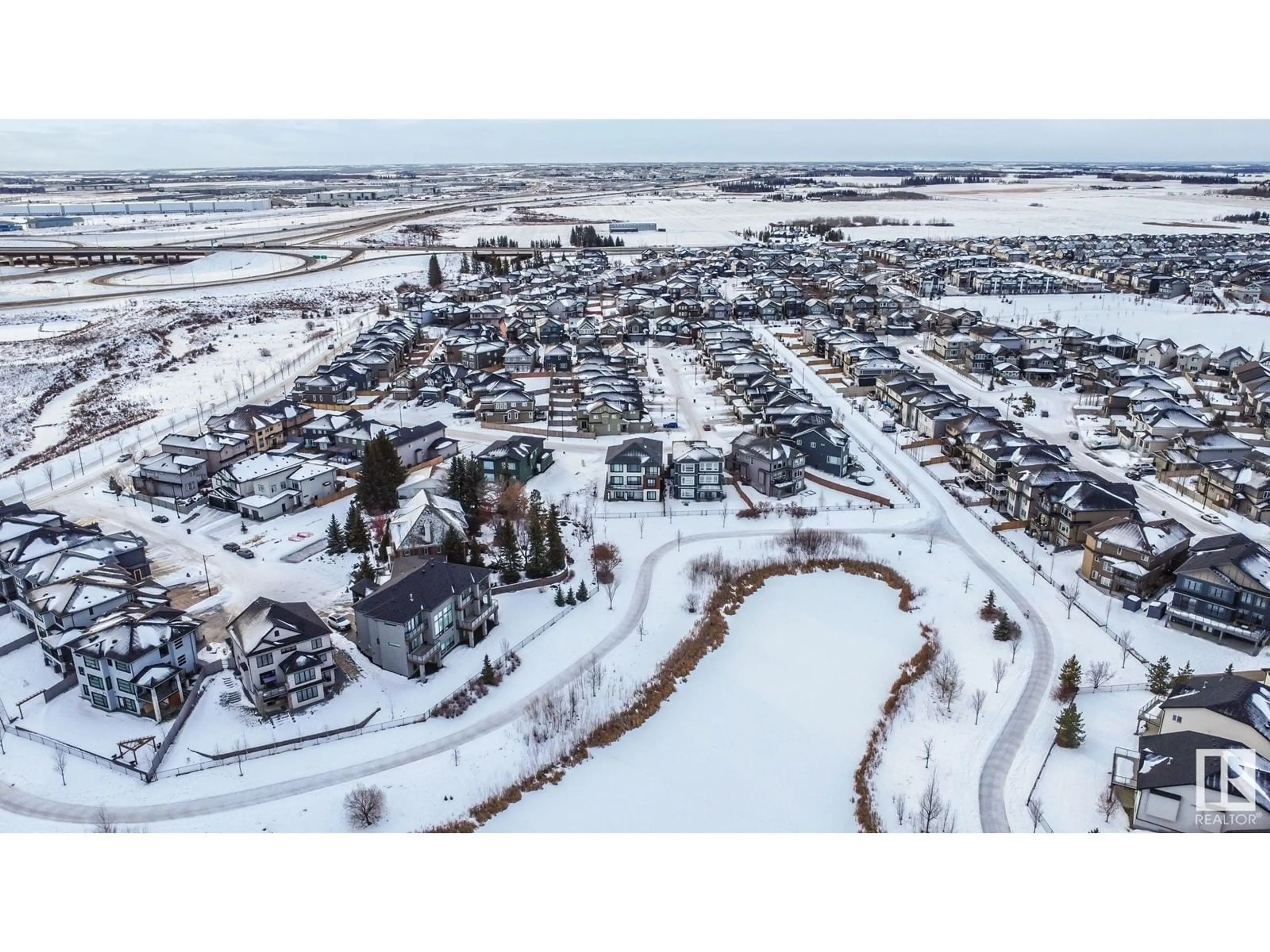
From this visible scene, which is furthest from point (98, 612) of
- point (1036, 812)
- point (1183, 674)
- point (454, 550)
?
point (1183, 674)

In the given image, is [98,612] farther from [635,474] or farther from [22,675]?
[635,474]

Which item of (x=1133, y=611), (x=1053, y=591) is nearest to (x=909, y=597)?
(x=1053, y=591)

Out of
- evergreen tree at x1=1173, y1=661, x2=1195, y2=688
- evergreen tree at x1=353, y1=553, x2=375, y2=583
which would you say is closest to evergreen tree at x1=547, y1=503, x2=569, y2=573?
evergreen tree at x1=353, y1=553, x2=375, y2=583

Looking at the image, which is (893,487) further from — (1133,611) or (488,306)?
(488,306)

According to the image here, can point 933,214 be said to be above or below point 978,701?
above

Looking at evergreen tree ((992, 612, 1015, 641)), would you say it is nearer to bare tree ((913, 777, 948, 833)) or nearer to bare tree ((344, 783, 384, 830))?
bare tree ((913, 777, 948, 833))

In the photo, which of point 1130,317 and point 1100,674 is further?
point 1130,317

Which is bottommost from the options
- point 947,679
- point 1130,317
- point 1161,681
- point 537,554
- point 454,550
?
point 947,679

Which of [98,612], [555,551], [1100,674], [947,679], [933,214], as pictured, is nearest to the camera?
[1100,674]
